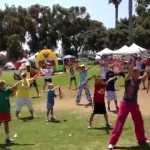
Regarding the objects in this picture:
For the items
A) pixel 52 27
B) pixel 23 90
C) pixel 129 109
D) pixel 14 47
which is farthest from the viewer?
pixel 52 27

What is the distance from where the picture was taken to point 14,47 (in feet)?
273

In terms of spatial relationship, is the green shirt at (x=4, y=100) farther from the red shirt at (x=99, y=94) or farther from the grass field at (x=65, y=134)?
the red shirt at (x=99, y=94)

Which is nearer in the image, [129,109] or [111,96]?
[129,109]

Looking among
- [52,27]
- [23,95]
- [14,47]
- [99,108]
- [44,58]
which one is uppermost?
[52,27]

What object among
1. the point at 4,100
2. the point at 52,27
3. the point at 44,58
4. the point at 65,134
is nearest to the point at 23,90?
the point at 65,134

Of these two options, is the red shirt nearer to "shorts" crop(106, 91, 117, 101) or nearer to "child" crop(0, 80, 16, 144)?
"child" crop(0, 80, 16, 144)

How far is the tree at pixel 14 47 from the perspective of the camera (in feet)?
269

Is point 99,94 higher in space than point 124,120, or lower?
higher

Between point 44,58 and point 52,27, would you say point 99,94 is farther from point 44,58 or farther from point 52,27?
point 52,27

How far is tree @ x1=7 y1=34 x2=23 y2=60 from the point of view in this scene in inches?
3232

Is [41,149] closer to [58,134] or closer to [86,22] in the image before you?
[58,134]

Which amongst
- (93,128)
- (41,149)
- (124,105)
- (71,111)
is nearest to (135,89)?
(124,105)

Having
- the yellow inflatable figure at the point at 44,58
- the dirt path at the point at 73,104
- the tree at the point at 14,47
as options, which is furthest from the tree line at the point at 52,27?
the dirt path at the point at 73,104

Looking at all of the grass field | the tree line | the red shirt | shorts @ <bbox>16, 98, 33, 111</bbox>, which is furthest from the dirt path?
the tree line
